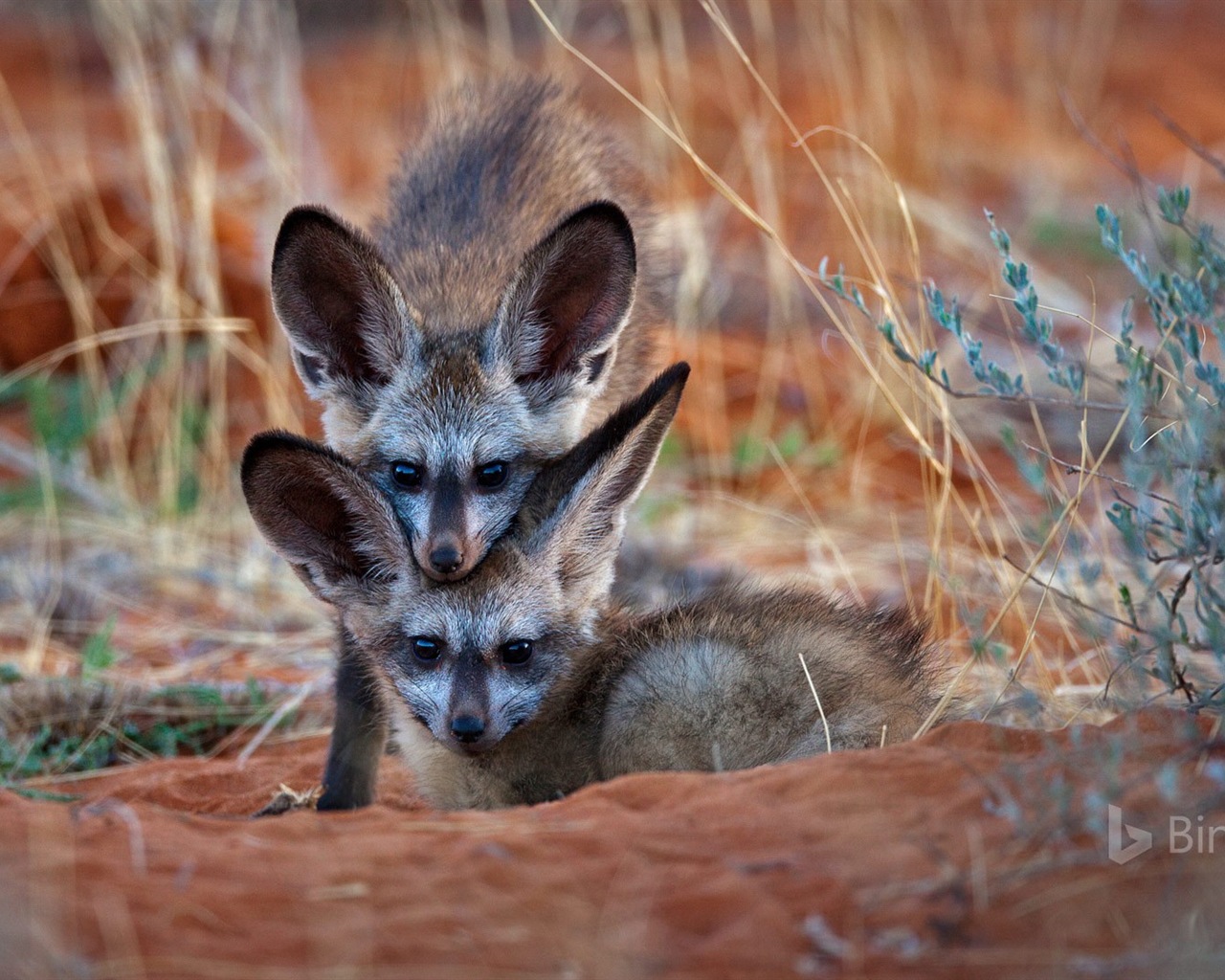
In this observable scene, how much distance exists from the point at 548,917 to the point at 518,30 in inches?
609

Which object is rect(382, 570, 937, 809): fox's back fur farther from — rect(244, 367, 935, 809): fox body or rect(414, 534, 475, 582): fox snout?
rect(414, 534, 475, 582): fox snout

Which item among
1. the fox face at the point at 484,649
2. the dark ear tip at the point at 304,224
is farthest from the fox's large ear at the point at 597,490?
the dark ear tip at the point at 304,224

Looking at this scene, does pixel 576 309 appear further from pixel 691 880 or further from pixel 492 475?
pixel 691 880

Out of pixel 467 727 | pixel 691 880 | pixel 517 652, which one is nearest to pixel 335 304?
pixel 517 652

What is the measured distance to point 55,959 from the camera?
2807 millimetres

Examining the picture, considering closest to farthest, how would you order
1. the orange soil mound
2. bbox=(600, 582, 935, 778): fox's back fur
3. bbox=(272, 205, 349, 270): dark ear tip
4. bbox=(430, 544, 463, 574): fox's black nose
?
the orange soil mound < bbox=(600, 582, 935, 778): fox's back fur < bbox=(430, 544, 463, 574): fox's black nose < bbox=(272, 205, 349, 270): dark ear tip

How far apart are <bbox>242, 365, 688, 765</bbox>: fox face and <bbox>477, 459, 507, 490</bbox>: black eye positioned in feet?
0.66

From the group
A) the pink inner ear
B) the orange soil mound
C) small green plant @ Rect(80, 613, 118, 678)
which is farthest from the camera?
small green plant @ Rect(80, 613, 118, 678)

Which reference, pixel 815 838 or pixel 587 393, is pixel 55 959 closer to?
pixel 815 838

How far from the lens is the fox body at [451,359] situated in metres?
4.79

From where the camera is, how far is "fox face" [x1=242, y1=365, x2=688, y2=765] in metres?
4.34

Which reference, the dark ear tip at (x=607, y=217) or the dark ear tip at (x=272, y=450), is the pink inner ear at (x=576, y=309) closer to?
the dark ear tip at (x=607, y=217)

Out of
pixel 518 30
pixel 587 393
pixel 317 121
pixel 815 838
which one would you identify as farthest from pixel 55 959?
pixel 518 30

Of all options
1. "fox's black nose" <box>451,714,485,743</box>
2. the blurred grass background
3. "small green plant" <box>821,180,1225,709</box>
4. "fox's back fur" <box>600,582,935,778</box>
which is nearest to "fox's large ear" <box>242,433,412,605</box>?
"fox's black nose" <box>451,714,485,743</box>
